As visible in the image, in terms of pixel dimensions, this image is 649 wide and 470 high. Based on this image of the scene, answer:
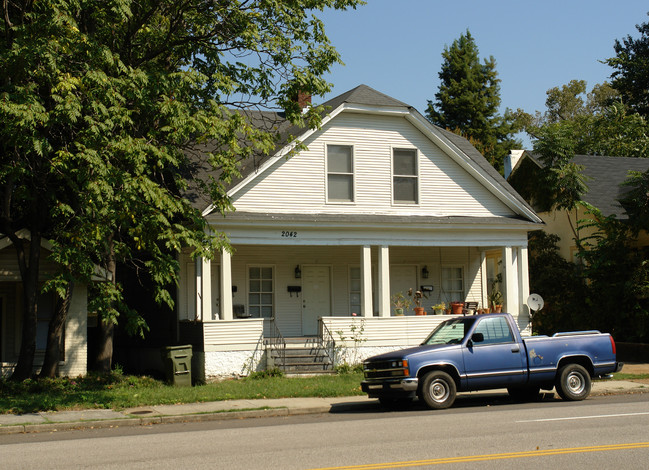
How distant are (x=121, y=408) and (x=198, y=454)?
5772 millimetres

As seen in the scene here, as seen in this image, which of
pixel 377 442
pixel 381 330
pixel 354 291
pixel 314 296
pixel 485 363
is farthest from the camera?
pixel 354 291

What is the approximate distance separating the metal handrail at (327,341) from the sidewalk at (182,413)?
14.0 ft

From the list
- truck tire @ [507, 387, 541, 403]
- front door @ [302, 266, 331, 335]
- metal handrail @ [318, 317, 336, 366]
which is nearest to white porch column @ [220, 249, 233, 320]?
metal handrail @ [318, 317, 336, 366]

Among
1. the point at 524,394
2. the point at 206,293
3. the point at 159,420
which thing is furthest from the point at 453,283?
the point at 159,420

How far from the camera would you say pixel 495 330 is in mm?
14391

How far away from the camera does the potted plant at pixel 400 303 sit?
22.0m

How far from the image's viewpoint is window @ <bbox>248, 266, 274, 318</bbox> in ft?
74.8

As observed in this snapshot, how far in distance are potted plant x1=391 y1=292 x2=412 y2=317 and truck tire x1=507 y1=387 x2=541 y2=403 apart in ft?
22.1

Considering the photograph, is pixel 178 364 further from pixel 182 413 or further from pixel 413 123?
pixel 413 123

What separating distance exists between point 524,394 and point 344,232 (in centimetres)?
747

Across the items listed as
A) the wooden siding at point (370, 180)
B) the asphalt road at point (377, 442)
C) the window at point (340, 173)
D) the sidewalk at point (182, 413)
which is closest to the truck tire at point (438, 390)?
the asphalt road at point (377, 442)

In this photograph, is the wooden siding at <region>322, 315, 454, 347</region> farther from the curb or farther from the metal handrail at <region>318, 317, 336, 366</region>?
the curb

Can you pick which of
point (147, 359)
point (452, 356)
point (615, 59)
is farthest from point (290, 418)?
point (615, 59)

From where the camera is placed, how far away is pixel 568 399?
14.7 metres
